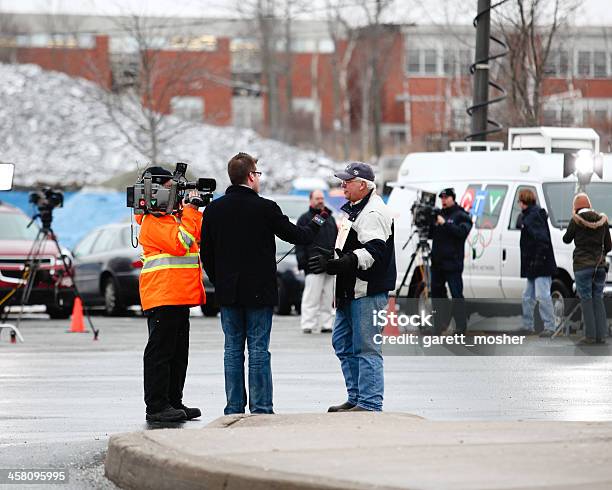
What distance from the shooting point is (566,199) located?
22375 millimetres

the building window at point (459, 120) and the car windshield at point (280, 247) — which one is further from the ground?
the building window at point (459, 120)


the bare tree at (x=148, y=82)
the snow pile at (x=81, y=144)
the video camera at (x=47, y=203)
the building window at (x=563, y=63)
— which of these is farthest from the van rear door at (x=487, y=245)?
the snow pile at (x=81, y=144)

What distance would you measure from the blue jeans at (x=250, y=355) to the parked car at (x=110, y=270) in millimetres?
13395

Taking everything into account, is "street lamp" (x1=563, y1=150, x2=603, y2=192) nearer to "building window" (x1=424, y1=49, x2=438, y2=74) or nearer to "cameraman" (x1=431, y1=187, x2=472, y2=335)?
"cameraman" (x1=431, y1=187, x2=472, y2=335)

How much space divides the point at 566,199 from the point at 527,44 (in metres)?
7.80

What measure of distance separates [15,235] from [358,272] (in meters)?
15.7

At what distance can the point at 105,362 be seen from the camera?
697 inches

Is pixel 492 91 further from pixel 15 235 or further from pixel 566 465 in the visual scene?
pixel 566 465

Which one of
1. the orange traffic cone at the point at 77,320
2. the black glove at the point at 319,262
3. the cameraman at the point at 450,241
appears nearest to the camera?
the black glove at the point at 319,262

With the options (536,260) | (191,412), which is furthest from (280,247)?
(191,412)

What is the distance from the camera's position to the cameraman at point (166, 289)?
1209cm

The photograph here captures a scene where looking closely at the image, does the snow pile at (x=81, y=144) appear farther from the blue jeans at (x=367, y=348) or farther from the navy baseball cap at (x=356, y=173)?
the blue jeans at (x=367, y=348)

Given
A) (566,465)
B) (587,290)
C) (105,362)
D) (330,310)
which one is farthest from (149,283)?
(330,310)

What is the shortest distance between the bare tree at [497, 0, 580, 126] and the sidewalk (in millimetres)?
18523
